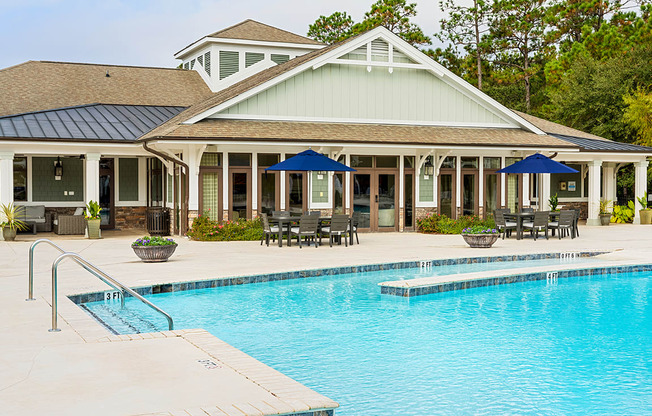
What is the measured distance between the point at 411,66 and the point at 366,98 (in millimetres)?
1742

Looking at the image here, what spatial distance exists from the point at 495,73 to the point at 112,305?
123 ft

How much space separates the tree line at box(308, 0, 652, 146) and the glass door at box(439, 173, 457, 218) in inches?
469

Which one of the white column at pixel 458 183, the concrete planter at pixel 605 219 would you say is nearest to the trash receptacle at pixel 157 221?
the white column at pixel 458 183

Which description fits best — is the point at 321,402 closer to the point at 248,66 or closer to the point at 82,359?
the point at 82,359

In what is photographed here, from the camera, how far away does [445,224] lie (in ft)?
74.2

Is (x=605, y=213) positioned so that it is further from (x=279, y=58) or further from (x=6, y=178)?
(x=6, y=178)

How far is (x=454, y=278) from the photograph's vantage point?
1212 cm

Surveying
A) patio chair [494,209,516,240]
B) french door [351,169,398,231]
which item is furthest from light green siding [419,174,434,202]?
patio chair [494,209,516,240]

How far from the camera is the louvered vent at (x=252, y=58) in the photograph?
28.4 meters

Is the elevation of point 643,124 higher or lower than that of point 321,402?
higher

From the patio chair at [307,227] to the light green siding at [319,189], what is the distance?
10.3 feet

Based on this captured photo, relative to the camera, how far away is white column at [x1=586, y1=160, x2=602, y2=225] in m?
26.5

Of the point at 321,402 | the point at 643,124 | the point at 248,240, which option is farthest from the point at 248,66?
the point at 321,402

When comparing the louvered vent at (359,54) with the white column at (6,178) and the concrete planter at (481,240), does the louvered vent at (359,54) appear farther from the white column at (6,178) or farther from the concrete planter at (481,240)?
the white column at (6,178)
